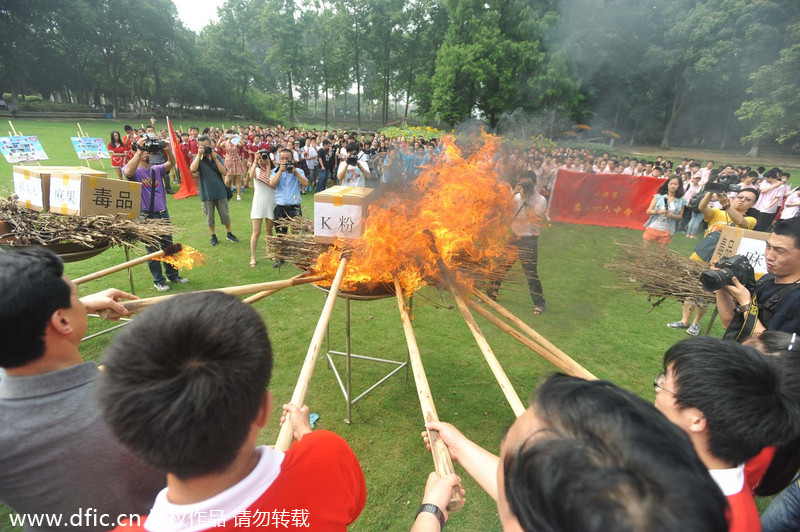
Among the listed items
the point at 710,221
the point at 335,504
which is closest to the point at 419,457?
the point at 335,504

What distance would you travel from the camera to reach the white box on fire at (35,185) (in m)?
4.89

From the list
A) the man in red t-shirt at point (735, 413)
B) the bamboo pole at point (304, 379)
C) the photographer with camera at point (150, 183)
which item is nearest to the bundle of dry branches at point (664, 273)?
the man in red t-shirt at point (735, 413)

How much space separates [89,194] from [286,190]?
351cm

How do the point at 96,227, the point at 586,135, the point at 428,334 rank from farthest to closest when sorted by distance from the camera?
1. the point at 586,135
2. the point at 428,334
3. the point at 96,227

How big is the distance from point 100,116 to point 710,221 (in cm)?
4768

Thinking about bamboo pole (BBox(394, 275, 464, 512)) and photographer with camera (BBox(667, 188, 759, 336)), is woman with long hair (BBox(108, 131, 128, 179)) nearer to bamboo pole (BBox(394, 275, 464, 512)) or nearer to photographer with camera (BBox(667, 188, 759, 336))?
bamboo pole (BBox(394, 275, 464, 512))

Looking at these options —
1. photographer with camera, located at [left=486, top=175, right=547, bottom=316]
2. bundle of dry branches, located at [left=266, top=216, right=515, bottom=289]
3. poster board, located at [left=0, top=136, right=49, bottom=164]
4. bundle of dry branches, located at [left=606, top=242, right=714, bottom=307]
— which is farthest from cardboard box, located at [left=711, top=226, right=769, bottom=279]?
poster board, located at [left=0, top=136, right=49, bottom=164]

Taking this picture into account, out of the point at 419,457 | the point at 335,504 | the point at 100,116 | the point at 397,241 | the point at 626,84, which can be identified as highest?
the point at 626,84

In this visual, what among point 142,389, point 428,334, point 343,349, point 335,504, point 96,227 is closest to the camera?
point 142,389

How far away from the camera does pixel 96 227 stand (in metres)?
4.60

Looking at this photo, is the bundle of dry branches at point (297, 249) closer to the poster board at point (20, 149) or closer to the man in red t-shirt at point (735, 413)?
the man in red t-shirt at point (735, 413)

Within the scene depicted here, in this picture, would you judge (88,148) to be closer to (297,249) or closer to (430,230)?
(297,249)

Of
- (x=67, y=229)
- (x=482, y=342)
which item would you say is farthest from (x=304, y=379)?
(x=67, y=229)

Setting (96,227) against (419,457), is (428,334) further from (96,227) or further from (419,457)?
(96,227)
